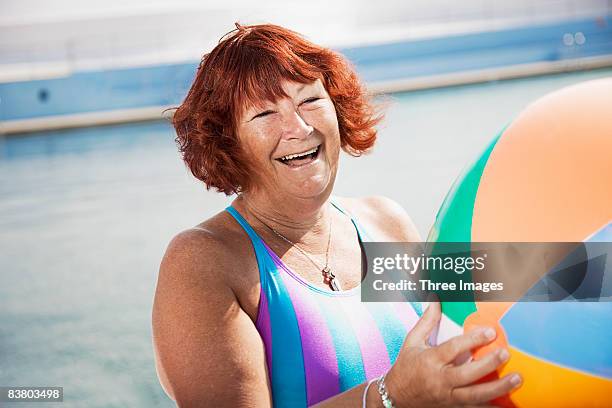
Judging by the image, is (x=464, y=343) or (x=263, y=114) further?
(x=263, y=114)

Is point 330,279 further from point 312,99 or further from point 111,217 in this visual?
point 111,217

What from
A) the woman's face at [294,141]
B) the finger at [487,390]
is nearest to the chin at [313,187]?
the woman's face at [294,141]

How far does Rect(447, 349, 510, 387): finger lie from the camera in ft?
2.49

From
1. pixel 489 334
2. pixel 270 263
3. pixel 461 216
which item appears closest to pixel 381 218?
pixel 270 263

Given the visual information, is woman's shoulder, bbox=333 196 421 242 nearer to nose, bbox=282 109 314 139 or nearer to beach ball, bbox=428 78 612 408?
nose, bbox=282 109 314 139

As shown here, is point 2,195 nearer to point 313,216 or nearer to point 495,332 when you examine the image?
point 313,216

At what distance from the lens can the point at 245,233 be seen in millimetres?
1074

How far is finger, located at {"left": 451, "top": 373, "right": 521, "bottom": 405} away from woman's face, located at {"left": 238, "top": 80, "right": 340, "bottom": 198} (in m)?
0.39

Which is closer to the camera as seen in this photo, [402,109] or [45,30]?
[402,109]

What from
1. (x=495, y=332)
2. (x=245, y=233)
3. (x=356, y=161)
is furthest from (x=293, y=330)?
(x=356, y=161)

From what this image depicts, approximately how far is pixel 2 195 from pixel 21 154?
72.6 inches

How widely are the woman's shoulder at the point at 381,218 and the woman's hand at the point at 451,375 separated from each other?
1.44 feet

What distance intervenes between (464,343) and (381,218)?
1.78ft

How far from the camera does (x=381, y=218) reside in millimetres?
1294
